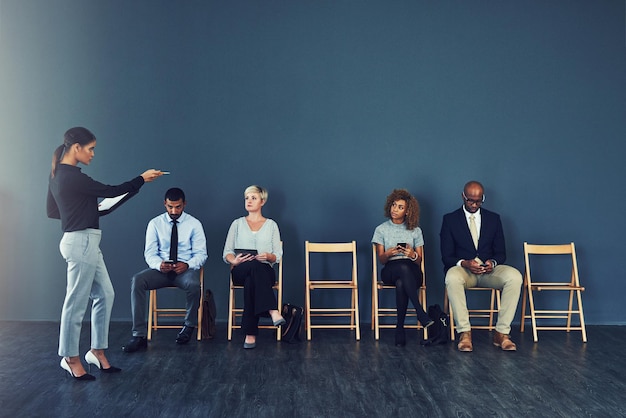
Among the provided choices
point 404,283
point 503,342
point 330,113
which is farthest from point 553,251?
point 330,113

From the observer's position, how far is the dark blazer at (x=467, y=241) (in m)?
5.88

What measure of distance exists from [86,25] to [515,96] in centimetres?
421

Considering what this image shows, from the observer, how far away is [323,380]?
4.36m

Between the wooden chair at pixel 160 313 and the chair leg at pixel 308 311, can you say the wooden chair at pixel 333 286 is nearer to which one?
the chair leg at pixel 308 311

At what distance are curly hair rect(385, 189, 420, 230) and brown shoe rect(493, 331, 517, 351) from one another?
3.97 feet

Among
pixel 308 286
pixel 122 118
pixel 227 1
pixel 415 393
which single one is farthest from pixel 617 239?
pixel 122 118

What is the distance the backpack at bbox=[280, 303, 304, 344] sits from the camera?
5605 millimetres

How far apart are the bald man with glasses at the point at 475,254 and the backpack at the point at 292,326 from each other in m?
1.29

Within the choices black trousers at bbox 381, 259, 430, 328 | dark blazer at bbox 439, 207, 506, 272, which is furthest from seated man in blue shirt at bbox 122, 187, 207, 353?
dark blazer at bbox 439, 207, 506, 272

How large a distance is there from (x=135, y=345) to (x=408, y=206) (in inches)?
103

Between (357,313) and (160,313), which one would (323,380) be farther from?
(160,313)

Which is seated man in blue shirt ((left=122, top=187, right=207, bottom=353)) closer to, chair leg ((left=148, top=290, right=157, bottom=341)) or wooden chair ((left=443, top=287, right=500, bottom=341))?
chair leg ((left=148, top=290, right=157, bottom=341))

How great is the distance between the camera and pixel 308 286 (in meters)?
5.91

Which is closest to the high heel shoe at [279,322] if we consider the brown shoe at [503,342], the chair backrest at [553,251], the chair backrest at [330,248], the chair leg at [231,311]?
the chair leg at [231,311]
